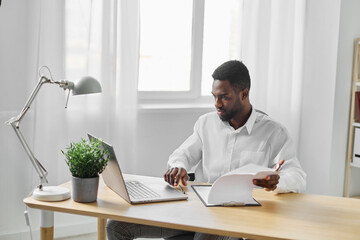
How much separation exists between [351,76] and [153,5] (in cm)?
163

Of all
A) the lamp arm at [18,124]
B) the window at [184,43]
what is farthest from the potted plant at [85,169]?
the window at [184,43]

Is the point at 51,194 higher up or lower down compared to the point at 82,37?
lower down

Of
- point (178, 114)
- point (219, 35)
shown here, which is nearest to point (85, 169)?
point (178, 114)

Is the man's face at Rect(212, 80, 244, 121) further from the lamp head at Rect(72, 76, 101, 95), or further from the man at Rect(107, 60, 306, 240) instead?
the lamp head at Rect(72, 76, 101, 95)

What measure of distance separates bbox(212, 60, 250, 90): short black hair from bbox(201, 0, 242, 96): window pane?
125 cm

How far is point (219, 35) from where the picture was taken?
13.0 feet

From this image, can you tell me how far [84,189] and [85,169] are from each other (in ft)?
0.26

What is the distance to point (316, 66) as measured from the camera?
161 inches

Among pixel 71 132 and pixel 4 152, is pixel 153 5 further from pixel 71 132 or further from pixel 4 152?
pixel 4 152

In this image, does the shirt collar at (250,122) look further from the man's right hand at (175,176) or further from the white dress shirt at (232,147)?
the man's right hand at (175,176)

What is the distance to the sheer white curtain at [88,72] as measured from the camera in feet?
10.3

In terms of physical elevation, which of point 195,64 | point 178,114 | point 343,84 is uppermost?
point 195,64

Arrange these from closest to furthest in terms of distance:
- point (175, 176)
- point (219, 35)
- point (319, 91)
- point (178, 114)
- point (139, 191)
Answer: point (139, 191) → point (175, 176) → point (178, 114) → point (219, 35) → point (319, 91)

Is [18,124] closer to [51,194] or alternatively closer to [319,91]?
[51,194]
